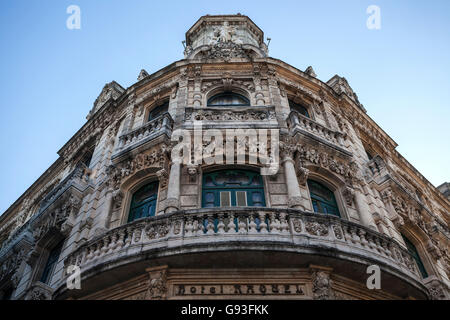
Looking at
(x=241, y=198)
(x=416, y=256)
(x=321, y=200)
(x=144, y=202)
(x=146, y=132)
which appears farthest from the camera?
(x=416, y=256)

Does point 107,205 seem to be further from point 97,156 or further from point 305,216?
point 305,216

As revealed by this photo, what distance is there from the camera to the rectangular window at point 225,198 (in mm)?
11508

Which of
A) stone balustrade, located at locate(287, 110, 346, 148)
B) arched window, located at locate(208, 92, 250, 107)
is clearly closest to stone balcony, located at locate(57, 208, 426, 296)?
stone balustrade, located at locate(287, 110, 346, 148)

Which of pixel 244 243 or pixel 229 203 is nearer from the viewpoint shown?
pixel 244 243

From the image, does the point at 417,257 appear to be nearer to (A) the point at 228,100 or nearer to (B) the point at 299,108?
(B) the point at 299,108

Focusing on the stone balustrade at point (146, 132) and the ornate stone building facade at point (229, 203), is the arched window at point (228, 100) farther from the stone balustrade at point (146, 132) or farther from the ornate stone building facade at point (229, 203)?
the stone balustrade at point (146, 132)

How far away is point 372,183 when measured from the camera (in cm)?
1438

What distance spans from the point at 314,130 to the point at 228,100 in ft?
12.6

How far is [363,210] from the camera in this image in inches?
487

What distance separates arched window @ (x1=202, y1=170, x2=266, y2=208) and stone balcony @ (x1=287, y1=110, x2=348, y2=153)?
2472mm

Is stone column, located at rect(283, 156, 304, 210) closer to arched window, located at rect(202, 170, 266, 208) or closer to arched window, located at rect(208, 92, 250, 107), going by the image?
arched window, located at rect(202, 170, 266, 208)

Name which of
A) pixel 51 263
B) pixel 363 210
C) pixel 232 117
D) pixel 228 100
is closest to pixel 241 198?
pixel 232 117

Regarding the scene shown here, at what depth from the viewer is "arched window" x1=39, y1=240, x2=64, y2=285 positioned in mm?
13432

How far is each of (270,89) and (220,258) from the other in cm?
895
